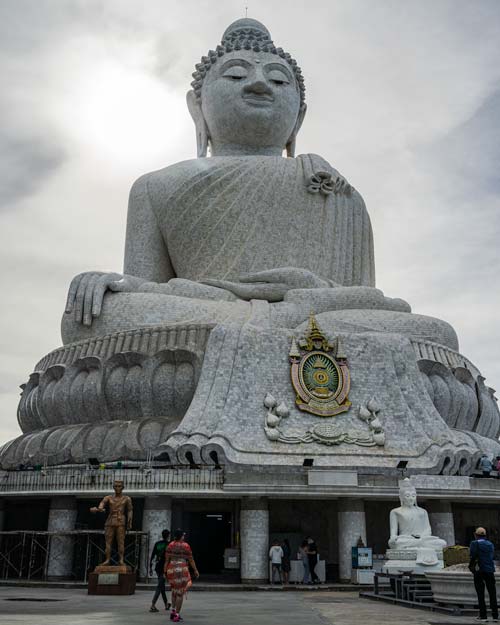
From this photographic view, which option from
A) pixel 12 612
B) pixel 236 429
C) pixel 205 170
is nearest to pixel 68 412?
pixel 236 429

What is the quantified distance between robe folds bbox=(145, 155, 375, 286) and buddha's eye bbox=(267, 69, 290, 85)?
8.00 ft

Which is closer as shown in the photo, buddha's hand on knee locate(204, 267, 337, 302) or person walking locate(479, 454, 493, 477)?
person walking locate(479, 454, 493, 477)

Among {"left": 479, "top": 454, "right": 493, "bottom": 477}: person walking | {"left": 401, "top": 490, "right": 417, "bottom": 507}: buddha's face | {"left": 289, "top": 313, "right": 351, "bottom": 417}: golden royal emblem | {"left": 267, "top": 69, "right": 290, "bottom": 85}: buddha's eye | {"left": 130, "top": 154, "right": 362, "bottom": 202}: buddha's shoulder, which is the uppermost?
{"left": 267, "top": 69, "right": 290, "bottom": 85}: buddha's eye

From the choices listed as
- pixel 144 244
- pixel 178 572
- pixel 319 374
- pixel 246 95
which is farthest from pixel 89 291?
pixel 178 572

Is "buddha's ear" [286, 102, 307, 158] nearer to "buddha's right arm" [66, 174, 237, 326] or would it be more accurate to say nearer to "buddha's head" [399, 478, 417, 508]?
"buddha's right arm" [66, 174, 237, 326]

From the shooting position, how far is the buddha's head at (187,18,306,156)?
803 inches

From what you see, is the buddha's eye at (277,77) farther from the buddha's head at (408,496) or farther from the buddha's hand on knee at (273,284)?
the buddha's head at (408,496)

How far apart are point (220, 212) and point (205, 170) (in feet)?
4.00

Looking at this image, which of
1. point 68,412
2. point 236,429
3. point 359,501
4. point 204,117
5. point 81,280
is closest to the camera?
point 359,501

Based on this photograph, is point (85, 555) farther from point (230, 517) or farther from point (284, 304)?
point (284, 304)

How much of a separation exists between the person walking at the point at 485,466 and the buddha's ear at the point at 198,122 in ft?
39.3

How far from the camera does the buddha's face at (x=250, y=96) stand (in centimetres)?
2038

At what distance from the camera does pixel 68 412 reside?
15500 millimetres

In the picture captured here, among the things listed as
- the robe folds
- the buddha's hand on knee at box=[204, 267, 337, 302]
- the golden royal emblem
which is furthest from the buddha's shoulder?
the golden royal emblem
